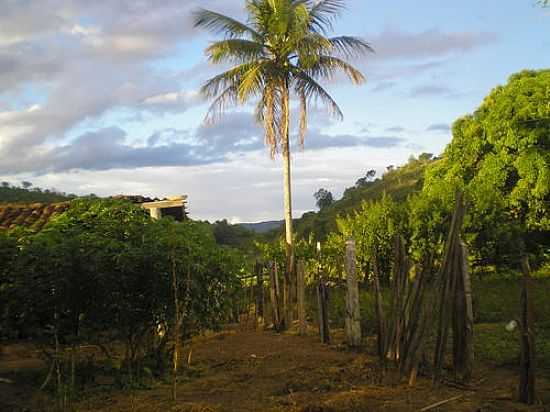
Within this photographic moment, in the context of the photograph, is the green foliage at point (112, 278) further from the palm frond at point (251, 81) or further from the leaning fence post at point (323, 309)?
the palm frond at point (251, 81)

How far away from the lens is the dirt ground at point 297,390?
18.1 feet

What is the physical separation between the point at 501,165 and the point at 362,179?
2546cm

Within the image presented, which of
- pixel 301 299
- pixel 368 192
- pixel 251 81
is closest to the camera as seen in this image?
pixel 301 299

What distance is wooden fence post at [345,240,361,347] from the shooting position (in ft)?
29.9

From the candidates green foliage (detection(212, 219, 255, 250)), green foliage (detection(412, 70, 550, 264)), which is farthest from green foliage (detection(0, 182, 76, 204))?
green foliage (detection(412, 70, 550, 264))

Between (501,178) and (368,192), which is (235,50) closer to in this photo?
(501,178)

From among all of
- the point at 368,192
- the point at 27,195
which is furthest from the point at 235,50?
the point at 368,192

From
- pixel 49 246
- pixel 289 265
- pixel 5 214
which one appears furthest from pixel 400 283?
pixel 5 214

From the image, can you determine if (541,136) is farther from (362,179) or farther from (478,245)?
(362,179)

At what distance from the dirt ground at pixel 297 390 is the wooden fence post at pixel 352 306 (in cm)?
23

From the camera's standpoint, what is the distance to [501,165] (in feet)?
66.7

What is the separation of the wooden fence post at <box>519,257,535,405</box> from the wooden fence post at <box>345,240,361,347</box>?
3864 millimetres

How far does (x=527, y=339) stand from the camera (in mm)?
5172

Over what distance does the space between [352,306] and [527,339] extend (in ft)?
13.8
